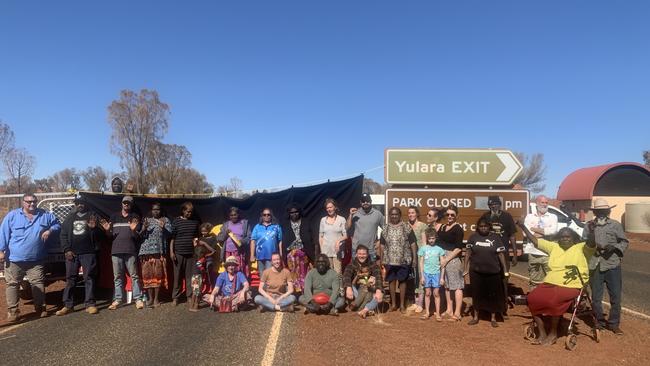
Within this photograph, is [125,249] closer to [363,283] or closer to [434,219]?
[363,283]

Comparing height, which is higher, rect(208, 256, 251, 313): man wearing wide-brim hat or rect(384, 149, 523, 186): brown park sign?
rect(384, 149, 523, 186): brown park sign

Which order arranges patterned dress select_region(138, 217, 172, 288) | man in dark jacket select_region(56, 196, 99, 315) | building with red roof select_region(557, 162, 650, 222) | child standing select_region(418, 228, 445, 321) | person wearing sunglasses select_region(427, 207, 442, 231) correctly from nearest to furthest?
child standing select_region(418, 228, 445, 321) < man in dark jacket select_region(56, 196, 99, 315) < person wearing sunglasses select_region(427, 207, 442, 231) < patterned dress select_region(138, 217, 172, 288) < building with red roof select_region(557, 162, 650, 222)

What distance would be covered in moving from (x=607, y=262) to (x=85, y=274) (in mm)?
8186

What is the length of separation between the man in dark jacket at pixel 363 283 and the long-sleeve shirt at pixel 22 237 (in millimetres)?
5119

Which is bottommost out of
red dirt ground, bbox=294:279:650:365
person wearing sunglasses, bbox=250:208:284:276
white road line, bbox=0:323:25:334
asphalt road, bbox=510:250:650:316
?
asphalt road, bbox=510:250:650:316

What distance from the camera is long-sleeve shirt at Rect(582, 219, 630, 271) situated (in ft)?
19.4

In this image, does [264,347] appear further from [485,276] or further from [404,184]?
[404,184]

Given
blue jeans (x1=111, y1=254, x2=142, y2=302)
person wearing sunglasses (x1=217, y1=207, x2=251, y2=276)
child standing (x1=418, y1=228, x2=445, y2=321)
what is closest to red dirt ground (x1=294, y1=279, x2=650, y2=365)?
child standing (x1=418, y1=228, x2=445, y2=321)

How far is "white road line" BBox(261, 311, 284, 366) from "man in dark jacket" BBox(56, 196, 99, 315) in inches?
123

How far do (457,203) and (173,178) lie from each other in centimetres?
3665

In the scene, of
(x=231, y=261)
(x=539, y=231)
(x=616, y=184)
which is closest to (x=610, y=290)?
(x=539, y=231)

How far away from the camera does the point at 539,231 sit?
6.75 m

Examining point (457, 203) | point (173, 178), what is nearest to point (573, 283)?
point (457, 203)

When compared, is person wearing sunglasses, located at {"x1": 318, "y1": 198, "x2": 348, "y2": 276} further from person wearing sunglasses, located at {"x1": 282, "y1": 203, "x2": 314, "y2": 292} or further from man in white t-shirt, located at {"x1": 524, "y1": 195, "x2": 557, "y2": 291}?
man in white t-shirt, located at {"x1": 524, "y1": 195, "x2": 557, "y2": 291}
